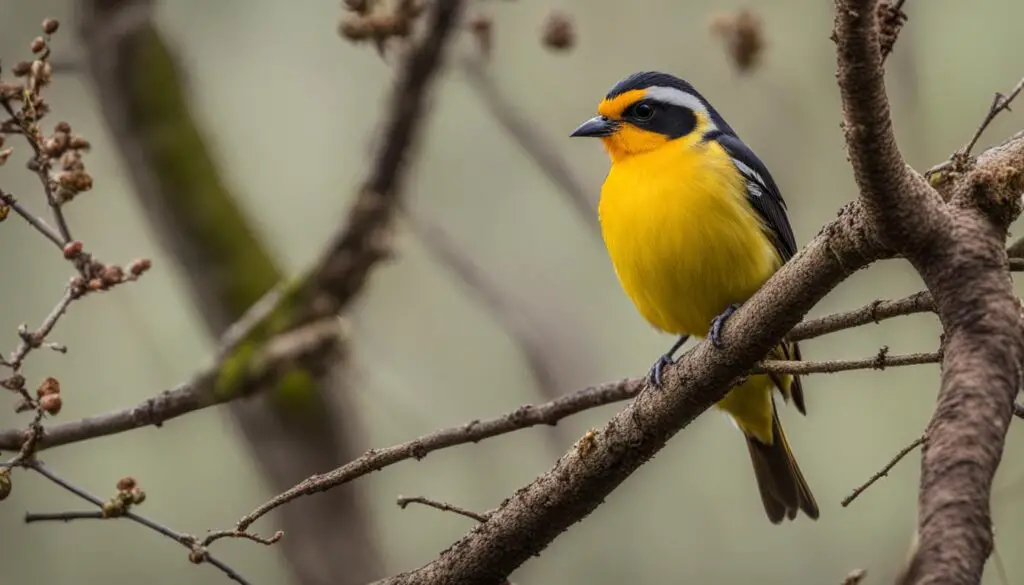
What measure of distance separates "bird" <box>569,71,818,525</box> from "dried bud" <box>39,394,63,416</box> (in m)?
1.78

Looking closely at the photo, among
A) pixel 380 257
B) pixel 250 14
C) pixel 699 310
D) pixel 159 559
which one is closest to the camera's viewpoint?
pixel 699 310

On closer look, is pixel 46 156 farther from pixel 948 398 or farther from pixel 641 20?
pixel 641 20

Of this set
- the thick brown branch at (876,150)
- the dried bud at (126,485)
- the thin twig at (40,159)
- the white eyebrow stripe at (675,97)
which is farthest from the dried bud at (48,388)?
the white eyebrow stripe at (675,97)

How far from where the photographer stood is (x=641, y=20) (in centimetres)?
814

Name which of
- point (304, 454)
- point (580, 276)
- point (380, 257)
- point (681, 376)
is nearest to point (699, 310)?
point (681, 376)

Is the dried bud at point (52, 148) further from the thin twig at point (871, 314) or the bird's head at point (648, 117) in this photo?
the bird's head at point (648, 117)

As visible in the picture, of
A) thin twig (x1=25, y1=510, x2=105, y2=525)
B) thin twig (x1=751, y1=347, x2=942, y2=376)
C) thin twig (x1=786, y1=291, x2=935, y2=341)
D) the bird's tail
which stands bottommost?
the bird's tail

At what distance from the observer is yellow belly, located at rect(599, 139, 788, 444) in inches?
163

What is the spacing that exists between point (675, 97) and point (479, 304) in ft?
7.63

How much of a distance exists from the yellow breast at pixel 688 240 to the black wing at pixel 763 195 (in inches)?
2.3

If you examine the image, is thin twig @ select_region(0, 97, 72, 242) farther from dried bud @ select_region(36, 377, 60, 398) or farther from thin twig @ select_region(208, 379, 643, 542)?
thin twig @ select_region(208, 379, 643, 542)

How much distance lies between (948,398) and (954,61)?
5.37 metres

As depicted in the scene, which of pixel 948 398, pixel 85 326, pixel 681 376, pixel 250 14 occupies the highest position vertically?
pixel 250 14

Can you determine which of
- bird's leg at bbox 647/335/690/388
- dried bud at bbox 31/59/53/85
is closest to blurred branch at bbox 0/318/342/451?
dried bud at bbox 31/59/53/85
